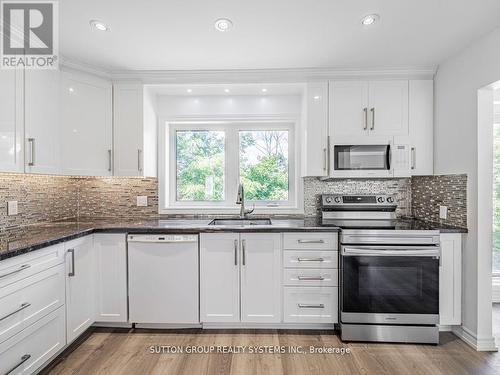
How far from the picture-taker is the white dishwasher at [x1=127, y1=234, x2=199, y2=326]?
2.24 m

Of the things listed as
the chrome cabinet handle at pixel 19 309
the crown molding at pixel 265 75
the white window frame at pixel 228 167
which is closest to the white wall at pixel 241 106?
the white window frame at pixel 228 167

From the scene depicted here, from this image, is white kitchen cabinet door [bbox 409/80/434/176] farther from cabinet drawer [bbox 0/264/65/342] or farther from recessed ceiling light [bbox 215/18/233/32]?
cabinet drawer [bbox 0/264/65/342]

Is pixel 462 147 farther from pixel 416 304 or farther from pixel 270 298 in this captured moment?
pixel 270 298

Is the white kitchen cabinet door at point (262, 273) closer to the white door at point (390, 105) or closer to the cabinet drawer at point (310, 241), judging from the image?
the cabinet drawer at point (310, 241)

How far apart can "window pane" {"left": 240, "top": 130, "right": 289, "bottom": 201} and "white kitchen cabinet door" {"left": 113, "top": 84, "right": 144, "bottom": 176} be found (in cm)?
110

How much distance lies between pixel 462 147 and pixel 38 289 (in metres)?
3.29

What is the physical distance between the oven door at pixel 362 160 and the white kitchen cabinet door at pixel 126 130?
6.34 feet

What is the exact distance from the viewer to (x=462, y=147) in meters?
2.19

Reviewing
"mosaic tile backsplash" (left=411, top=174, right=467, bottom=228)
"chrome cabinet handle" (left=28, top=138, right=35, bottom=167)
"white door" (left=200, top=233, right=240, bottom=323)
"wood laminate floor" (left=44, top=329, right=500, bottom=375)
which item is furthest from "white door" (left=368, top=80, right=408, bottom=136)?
"chrome cabinet handle" (left=28, top=138, right=35, bottom=167)

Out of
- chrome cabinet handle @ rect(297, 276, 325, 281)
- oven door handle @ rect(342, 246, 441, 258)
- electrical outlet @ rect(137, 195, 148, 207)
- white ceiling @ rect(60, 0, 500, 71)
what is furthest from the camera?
electrical outlet @ rect(137, 195, 148, 207)

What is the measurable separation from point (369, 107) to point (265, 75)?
3.44 feet

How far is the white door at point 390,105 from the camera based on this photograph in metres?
2.53

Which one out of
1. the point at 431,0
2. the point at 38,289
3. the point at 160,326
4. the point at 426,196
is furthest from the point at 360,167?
the point at 38,289

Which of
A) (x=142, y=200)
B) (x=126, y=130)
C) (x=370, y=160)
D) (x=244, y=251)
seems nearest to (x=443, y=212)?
(x=370, y=160)
